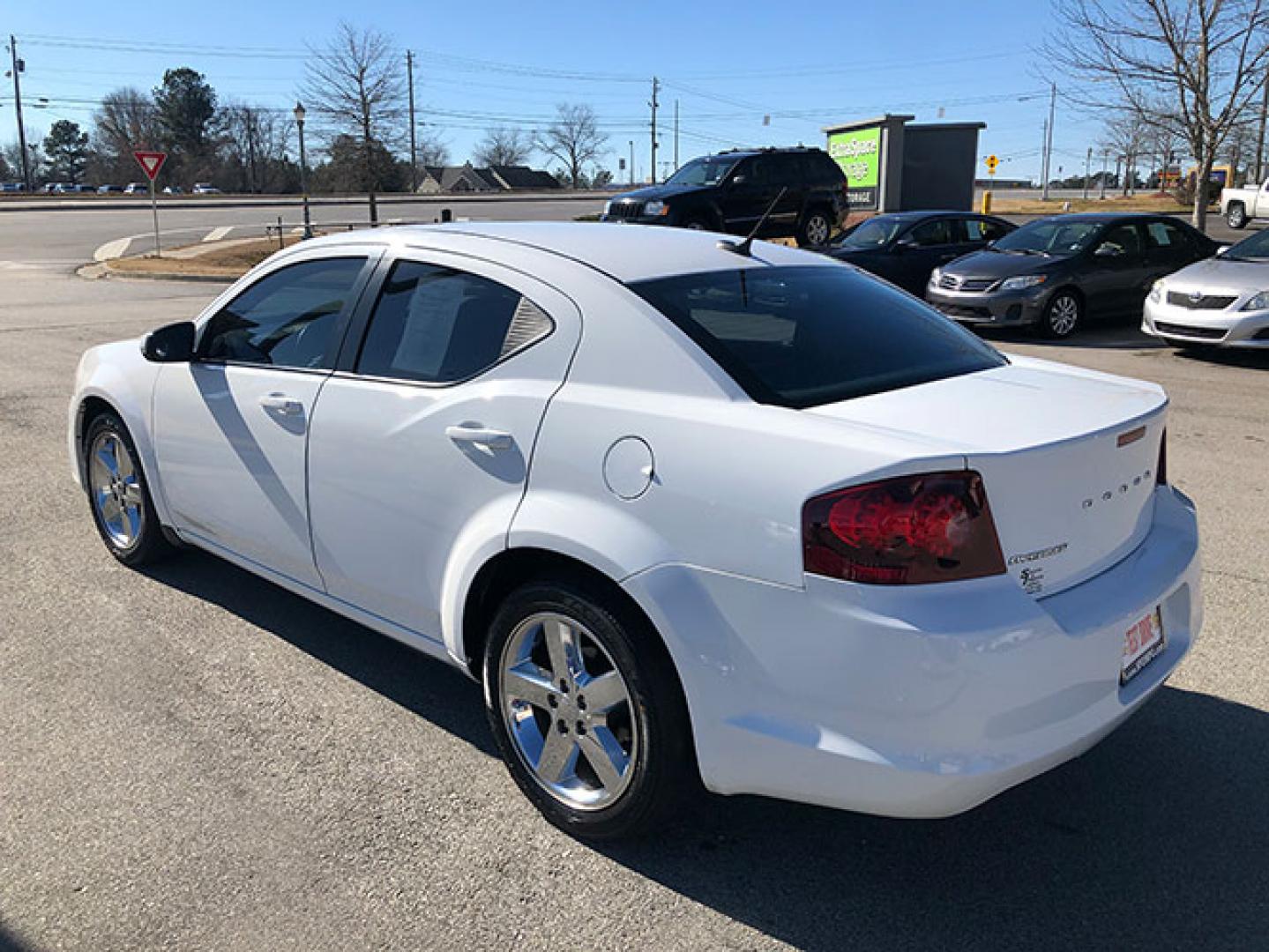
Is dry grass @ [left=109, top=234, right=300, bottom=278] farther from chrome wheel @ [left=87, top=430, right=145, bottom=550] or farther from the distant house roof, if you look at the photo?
the distant house roof

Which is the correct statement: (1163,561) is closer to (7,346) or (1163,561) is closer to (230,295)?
(230,295)

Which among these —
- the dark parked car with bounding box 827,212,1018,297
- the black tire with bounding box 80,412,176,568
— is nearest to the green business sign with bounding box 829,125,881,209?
the dark parked car with bounding box 827,212,1018,297

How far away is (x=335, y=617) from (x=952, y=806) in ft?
9.44

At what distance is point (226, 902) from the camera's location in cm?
266

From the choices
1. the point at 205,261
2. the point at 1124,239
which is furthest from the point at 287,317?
the point at 205,261

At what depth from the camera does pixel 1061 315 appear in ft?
41.7

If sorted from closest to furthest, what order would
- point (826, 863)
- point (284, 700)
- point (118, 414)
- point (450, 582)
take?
point (826, 863), point (450, 582), point (284, 700), point (118, 414)

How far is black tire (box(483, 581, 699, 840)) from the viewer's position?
2.62m

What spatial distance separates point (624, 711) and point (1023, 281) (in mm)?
11206

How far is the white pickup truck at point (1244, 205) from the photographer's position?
112 ft

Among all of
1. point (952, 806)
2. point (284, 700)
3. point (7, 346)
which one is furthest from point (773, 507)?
point (7, 346)

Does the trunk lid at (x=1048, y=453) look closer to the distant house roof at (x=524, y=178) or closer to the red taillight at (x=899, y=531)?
the red taillight at (x=899, y=531)

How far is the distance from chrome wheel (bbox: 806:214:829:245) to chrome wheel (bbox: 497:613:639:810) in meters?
19.2

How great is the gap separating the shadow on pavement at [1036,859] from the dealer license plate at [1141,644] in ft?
1.76
